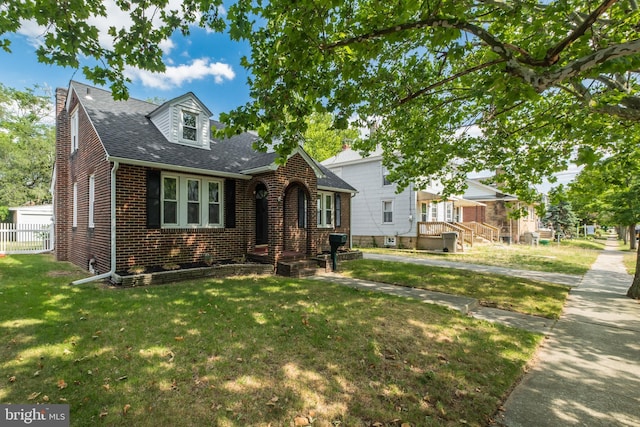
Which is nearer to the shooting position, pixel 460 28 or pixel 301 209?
pixel 460 28

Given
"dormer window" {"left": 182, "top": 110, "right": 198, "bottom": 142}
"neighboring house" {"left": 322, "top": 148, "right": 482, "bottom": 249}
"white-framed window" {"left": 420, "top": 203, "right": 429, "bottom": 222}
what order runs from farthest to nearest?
1. "white-framed window" {"left": 420, "top": 203, "right": 429, "bottom": 222}
2. "neighboring house" {"left": 322, "top": 148, "right": 482, "bottom": 249}
3. "dormer window" {"left": 182, "top": 110, "right": 198, "bottom": 142}

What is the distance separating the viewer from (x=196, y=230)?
973cm

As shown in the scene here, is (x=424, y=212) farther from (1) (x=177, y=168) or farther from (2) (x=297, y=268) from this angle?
(1) (x=177, y=168)

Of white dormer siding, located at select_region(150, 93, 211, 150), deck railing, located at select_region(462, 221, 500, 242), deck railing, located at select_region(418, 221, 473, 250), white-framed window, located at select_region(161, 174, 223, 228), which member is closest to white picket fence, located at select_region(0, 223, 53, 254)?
white dormer siding, located at select_region(150, 93, 211, 150)

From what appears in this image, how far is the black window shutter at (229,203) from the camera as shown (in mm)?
10445

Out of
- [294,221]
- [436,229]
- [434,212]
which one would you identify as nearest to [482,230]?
[434,212]

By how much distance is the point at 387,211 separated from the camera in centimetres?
2041

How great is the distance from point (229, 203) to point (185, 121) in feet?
11.6

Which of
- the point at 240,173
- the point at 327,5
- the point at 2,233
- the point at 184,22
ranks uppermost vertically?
the point at 184,22

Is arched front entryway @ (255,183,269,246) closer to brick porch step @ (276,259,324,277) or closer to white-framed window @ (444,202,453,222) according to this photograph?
brick porch step @ (276,259,324,277)

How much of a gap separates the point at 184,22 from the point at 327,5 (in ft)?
11.9

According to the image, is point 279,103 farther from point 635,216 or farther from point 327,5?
point 635,216

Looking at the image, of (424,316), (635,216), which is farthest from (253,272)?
(635,216)

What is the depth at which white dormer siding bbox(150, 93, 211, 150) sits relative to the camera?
10.3m
